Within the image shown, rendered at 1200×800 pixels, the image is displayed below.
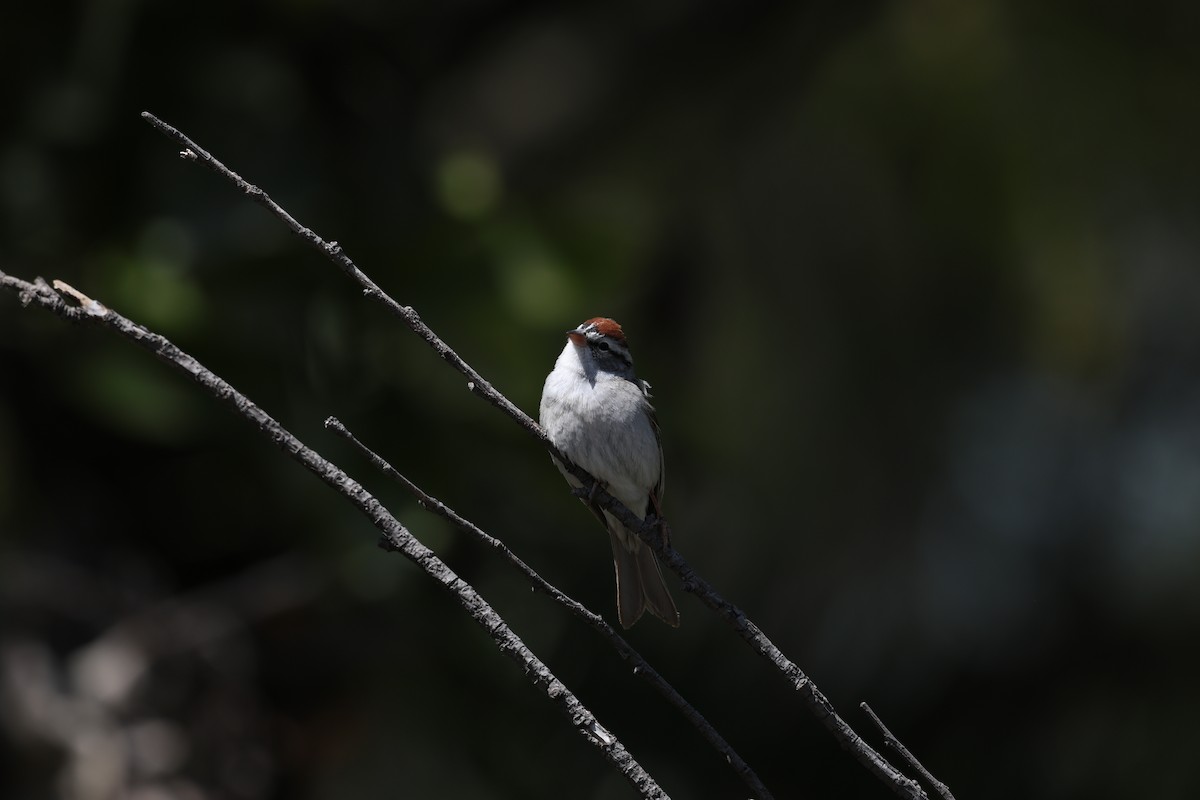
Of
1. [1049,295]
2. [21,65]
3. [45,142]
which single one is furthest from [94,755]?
[1049,295]

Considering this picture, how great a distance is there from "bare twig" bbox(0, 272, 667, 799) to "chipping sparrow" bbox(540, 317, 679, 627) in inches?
76.0

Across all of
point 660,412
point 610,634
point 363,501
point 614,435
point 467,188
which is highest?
point 467,188

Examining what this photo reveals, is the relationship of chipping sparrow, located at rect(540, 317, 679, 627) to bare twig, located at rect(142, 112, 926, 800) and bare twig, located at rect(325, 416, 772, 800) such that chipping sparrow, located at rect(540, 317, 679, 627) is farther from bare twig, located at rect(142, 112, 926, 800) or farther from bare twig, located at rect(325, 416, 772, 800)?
bare twig, located at rect(325, 416, 772, 800)

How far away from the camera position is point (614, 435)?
4.47m

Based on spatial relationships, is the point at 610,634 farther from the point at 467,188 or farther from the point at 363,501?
the point at 467,188

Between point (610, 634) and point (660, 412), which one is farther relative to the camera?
point (660, 412)

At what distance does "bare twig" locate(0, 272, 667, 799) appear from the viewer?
2.20m

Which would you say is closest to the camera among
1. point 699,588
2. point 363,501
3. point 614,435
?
point 363,501

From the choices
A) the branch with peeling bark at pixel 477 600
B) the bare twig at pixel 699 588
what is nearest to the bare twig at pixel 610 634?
the branch with peeling bark at pixel 477 600

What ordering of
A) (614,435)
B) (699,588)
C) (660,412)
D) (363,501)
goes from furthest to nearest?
(660,412) < (614,435) < (699,588) < (363,501)

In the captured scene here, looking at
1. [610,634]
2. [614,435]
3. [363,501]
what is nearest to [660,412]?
[614,435]

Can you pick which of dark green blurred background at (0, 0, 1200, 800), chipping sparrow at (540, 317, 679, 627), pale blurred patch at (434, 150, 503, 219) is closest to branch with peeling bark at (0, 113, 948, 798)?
chipping sparrow at (540, 317, 679, 627)

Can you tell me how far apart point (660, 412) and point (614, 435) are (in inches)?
80.5

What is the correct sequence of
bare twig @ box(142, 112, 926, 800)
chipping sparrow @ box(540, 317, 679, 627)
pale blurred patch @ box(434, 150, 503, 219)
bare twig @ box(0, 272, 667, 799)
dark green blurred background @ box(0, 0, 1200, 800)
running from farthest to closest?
1. pale blurred patch @ box(434, 150, 503, 219)
2. dark green blurred background @ box(0, 0, 1200, 800)
3. chipping sparrow @ box(540, 317, 679, 627)
4. bare twig @ box(142, 112, 926, 800)
5. bare twig @ box(0, 272, 667, 799)
